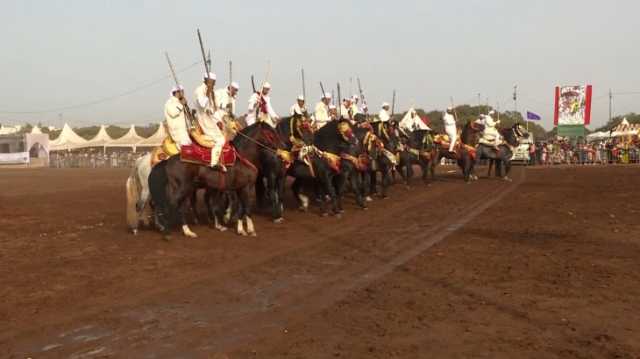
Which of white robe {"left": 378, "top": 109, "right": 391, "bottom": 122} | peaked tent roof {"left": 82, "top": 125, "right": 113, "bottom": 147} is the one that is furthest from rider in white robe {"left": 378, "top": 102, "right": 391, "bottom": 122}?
peaked tent roof {"left": 82, "top": 125, "right": 113, "bottom": 147}

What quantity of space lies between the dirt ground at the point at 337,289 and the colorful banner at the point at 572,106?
3843 centimetres

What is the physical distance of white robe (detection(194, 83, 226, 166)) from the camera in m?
12.5

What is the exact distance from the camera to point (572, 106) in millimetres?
50156

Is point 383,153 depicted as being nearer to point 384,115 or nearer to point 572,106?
point 384,115

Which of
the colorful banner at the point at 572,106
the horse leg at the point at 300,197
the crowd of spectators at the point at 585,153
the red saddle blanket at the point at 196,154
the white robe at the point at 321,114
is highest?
the colorful banner at the point at 572,106

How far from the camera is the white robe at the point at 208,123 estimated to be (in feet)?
40.9

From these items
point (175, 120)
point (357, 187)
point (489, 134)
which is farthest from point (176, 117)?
point (489, 134)

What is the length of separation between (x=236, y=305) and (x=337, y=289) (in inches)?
55.7

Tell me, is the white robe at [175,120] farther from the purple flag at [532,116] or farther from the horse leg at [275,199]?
the purple flag at [532,116]

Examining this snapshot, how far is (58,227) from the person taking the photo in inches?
574

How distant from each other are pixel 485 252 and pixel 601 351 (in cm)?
467

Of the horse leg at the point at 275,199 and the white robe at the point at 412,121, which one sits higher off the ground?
the white robe at the point at 412,121

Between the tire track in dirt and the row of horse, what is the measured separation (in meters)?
2.71

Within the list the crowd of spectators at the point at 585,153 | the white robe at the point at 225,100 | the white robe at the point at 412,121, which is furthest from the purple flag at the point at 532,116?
the white robe at the point at 225,100
